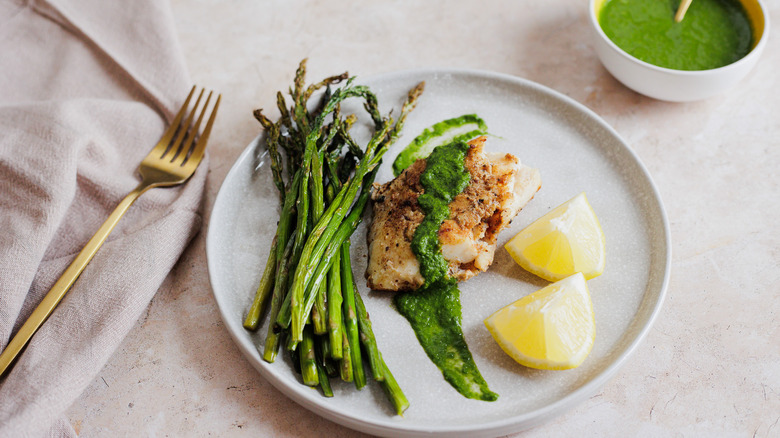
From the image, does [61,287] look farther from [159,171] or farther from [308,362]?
[308,362]

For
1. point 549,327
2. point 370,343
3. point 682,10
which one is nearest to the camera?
point 549,327

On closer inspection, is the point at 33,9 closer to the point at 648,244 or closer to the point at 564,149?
the point at 564,149

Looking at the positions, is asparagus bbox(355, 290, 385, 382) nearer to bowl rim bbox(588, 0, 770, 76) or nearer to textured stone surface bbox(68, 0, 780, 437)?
textured stone surface bbox(68, 0, 780, 437)

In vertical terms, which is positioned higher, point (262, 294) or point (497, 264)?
point (262, 294)

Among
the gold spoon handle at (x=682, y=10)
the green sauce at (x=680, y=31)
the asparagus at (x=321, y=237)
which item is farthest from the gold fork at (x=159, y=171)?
the gold spoon handle at (x=682, y=10)

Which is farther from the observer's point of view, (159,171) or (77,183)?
(159,171)

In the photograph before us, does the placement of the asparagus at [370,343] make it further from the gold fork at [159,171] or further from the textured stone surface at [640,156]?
the gold fork at [159,171]

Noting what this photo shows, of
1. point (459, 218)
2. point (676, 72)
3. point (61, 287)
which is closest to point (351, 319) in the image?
point (459, 218)

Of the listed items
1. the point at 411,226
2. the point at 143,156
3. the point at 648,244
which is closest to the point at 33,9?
the point at 143,156
